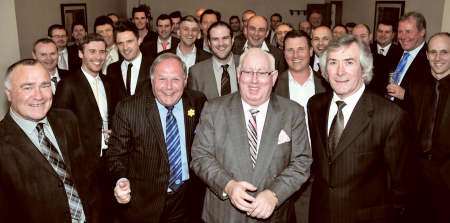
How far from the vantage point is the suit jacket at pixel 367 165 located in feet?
8.32

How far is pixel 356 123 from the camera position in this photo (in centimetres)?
255

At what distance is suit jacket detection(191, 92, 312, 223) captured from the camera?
2529 millimetres

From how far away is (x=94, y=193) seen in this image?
109 inches

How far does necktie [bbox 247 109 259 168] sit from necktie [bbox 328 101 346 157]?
50 centimetres

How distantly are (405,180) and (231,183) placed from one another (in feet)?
3.80

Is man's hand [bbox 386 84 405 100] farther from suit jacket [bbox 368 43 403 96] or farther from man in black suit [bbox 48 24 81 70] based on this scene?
man in black suit [bbox 48 24 81 70]

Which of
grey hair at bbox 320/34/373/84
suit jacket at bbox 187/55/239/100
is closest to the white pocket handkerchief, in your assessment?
grey hair at bbox 320/34/373/84

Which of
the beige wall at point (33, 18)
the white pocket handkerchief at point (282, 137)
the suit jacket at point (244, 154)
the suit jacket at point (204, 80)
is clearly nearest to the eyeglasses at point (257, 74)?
the suit jacket at point (244, 154)

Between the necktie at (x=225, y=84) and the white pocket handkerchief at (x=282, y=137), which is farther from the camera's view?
the necktie at (x=225, y=84)

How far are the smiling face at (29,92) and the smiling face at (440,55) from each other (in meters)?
3.39

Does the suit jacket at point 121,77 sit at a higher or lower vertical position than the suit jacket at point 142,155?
higher

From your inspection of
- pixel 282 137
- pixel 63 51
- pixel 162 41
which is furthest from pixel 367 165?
pixel 162 41

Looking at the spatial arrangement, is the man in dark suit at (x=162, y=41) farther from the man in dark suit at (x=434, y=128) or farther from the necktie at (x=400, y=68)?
the man in dark suit at (x=434, y=128)

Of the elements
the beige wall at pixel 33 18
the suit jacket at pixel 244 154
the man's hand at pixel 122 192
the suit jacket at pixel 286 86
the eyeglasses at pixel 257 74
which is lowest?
the man's hand at pixel 122 192
